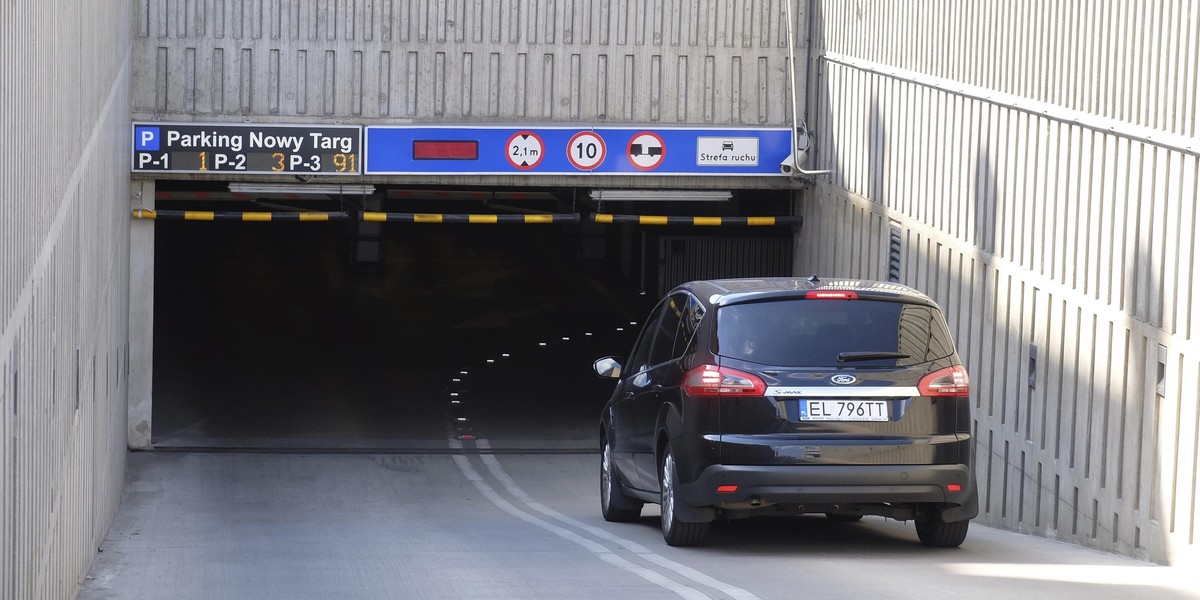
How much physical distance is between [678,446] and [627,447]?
5.55ft

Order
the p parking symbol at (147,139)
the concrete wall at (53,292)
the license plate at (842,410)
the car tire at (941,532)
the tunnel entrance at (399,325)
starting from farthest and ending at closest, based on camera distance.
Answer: the tunnel entrance at (399,325) → the p parking symbol at (147,139) → the car tire at (941,532) → the license plate at (842,410) → the concrete wall at (53,292)

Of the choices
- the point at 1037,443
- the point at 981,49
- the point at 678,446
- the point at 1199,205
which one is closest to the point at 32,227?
the point at 678,446

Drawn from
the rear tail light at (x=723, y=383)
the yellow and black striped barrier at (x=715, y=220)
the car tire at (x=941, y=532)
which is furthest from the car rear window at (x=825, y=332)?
the yellow and black striped barrier at (x=715, y=220)

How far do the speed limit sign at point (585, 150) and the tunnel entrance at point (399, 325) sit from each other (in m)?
3.47

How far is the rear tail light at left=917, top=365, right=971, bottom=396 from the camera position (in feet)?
28.8

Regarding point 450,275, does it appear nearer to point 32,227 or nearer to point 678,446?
point 678,446

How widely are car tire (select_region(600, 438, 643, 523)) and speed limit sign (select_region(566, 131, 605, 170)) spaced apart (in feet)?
25.1

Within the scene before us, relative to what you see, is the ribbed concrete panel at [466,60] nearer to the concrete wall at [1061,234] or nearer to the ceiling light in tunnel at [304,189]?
the ceiling light in tunnel at [304,189]

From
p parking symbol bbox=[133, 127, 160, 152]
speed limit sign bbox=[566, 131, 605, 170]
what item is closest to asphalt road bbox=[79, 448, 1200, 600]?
p parking symbol bbox=[133, 127, 160, 152]

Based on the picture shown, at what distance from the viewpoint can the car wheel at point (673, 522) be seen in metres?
9.38

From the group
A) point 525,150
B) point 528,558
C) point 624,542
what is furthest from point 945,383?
point 525,150

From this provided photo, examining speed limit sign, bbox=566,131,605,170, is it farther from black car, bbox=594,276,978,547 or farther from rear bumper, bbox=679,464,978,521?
rear bumper, bbox=679,464,978,521

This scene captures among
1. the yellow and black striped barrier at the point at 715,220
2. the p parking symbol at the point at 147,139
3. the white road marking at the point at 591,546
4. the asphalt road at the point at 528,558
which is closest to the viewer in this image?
the white road marking at the point at 591,546

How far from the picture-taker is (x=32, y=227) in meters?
6.24
